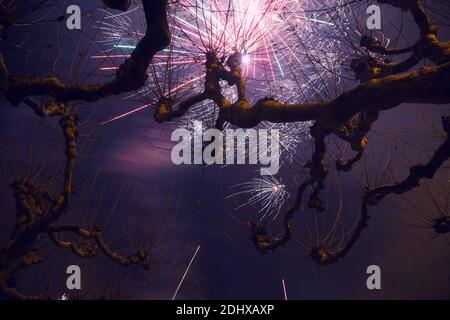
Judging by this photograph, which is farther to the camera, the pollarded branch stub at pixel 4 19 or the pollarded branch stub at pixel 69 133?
the pollarded branch stub at pixel 69 133

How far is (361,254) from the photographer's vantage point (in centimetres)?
2162

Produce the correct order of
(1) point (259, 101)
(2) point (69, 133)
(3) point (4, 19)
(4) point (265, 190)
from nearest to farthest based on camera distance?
(1) point (259, 101), (3) point (4, 19), (2) point (69, 133), (4) point (265, 190)

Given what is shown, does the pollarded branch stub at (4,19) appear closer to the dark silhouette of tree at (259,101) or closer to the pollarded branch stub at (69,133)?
the dark silhouette of tree at (259,101)

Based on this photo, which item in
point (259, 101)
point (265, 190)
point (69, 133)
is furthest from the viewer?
point (265, 190)

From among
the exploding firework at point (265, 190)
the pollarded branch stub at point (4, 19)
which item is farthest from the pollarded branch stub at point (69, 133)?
the exploding firework at point (265, 190)

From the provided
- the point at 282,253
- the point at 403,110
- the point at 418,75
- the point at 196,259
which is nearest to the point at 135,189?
the point at 196,259

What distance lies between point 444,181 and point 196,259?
1482 cm

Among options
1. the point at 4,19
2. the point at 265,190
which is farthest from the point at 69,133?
the point at 265,190

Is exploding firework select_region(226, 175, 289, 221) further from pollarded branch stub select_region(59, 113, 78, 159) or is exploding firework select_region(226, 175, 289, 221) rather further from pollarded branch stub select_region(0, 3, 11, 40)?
pollarded branch stub select_region(0, 3, 11, 40)

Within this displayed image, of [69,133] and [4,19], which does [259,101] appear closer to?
[69,133]

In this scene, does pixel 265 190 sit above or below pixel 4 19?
below

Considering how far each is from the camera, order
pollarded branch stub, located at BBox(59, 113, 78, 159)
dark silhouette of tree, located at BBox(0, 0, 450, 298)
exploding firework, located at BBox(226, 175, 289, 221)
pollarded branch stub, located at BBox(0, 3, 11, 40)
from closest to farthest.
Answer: dark silhouette of tree, located at BBox(0, 0, 450, 298) → pollarded branch stub, located at BBox(0, 3, 11, 40) → pollarded branch stub, located at BBox(59, 113, 78, 159) → exploding firework, located at BBox(226, 175, 289, 221)

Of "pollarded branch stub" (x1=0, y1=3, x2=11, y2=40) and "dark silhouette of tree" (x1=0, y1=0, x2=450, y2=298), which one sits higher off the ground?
"pollarded branch stub" (x1=0, y1=3, x2=11, y2=40)

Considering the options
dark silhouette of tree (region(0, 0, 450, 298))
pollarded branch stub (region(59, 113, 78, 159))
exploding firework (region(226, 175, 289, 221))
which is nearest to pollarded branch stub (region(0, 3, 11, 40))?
dark silhouette of tree (region(0, 0, 450, 298))
